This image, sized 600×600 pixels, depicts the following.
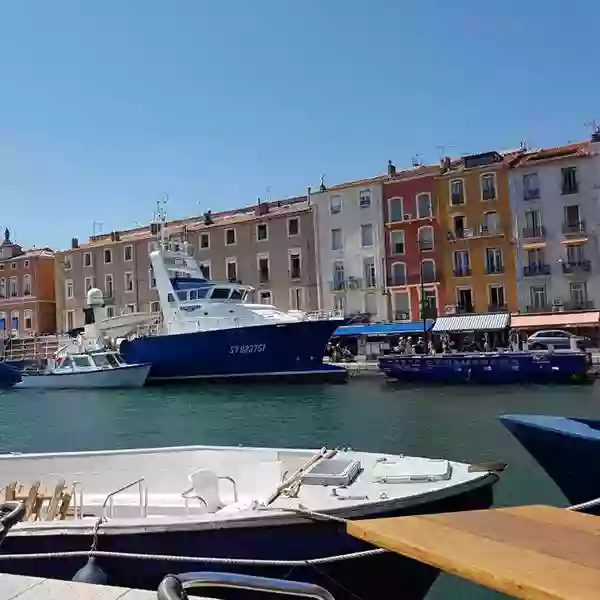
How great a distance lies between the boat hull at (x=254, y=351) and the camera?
4300cm

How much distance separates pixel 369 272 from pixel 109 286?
2533 cm

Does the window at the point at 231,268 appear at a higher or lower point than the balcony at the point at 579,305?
higher

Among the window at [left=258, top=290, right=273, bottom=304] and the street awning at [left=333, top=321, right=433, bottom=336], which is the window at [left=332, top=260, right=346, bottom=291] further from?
the window at [left=258, top=290, right=273, bottom=304]

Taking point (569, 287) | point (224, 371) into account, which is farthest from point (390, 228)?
point (224, 371)

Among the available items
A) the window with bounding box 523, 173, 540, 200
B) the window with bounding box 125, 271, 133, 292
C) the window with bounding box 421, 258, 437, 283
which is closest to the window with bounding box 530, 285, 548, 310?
the window with bounding box 523, 173, 540, 200

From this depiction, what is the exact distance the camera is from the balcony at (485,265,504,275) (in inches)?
1939

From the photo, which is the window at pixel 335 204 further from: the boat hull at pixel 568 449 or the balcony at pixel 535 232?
the boat hull at pixel 568 449

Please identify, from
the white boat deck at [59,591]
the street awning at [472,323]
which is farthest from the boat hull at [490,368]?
the white boat deck at [59,591]

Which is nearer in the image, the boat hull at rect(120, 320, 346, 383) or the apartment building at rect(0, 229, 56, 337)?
the boat hull at rect(120, 320, 346, 383)

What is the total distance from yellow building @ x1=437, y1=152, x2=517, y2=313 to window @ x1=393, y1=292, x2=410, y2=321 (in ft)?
9.02

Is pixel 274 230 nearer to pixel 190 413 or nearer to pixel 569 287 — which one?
pixel 569 287

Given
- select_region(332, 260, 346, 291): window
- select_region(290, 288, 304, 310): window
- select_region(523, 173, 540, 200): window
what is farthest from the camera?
select_region(290, 288, 304, 310): window

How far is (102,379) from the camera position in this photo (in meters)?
45.2

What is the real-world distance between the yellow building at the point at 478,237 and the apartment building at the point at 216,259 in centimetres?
1071
